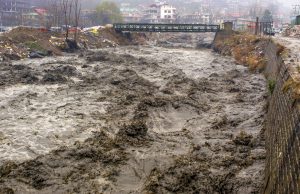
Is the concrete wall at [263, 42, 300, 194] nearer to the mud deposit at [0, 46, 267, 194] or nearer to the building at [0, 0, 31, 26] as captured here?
the mud deposit at [0, 46, 267, 194]

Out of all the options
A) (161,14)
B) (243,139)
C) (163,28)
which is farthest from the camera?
(161,14)

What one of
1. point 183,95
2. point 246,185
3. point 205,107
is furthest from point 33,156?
point 183,95

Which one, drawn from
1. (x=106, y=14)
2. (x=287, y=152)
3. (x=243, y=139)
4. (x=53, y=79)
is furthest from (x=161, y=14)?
(x=287, y=152)

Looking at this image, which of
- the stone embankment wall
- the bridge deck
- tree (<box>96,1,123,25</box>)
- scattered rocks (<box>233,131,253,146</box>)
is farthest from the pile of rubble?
tree (<box>96,1,123,25</box>)

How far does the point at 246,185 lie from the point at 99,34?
192 feet

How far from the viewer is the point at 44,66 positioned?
3619 cm

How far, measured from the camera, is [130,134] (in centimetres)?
1727

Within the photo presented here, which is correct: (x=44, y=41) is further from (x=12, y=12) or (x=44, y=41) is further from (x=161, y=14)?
(x=161, y=14)

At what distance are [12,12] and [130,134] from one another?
94.6 metres

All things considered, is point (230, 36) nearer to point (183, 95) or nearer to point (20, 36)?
point (20, 36)

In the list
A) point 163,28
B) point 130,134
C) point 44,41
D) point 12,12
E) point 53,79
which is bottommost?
point 130,134

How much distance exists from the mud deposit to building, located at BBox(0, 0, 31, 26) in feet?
234

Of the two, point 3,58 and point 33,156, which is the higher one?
point 3,58

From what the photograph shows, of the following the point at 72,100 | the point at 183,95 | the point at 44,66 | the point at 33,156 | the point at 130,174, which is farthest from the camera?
the point at 44,66
